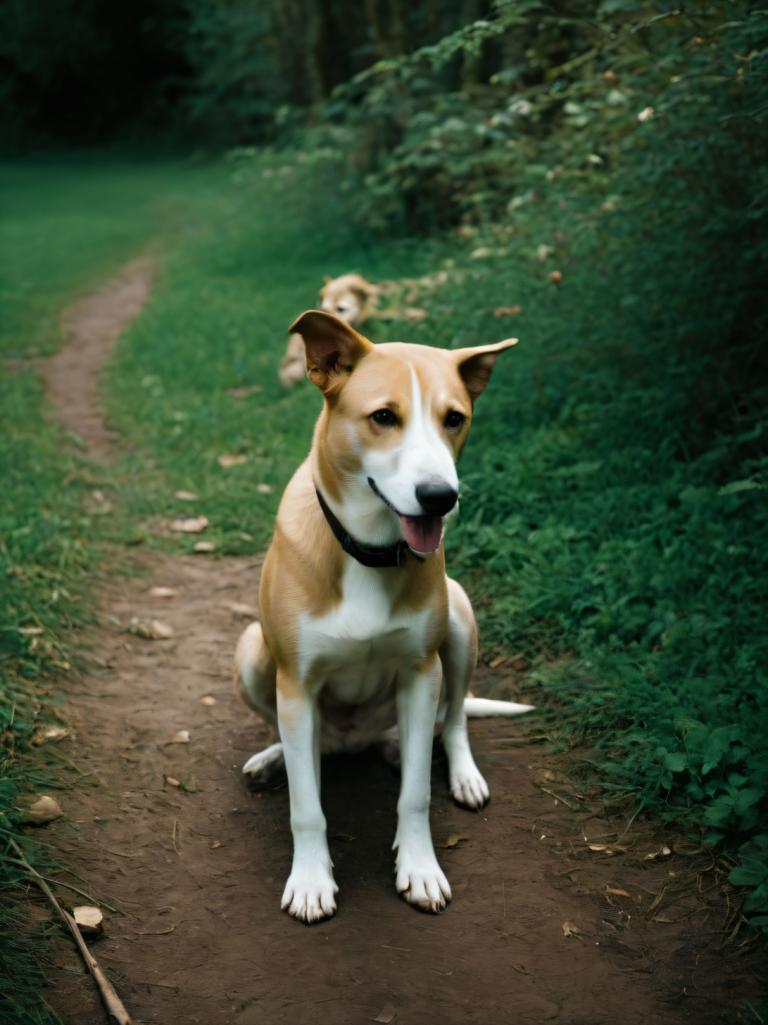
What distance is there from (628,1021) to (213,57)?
111 ft

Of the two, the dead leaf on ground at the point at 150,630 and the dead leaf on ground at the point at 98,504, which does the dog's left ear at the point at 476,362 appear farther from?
the dead leaf on ground at the point at 98,504

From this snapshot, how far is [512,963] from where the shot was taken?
2586 millimetres

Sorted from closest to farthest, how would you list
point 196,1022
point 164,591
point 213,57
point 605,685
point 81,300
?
1. point 196,1022
2. point 605,685
3. point 164,591
4. point 81,300
5. point 213,57

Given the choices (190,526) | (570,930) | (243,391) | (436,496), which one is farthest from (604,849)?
(243,391)

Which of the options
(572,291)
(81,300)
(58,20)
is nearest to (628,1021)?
(572,291)

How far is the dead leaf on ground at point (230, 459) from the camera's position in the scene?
21.0 ft

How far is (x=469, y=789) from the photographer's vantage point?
3.28 metres

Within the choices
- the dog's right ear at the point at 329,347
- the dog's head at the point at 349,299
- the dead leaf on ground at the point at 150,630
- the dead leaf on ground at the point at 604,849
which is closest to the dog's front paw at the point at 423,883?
the dead leaf on ground at the point at 604,849

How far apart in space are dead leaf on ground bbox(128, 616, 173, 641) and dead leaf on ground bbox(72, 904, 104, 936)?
1.78 meters

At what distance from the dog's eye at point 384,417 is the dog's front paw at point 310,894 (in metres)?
1.39

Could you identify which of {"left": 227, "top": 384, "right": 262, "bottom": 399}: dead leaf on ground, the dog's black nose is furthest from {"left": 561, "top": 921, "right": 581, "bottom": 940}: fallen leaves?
{"left": 227, "top": 384, "right": 262, "bottom": 399}: dead leaf on ground

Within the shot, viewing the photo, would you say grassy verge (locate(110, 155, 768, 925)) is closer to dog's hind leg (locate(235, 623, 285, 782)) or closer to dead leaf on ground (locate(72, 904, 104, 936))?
dog's hind leg (locate(235, 623, 285, 782))

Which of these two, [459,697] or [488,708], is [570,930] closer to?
[459,697]

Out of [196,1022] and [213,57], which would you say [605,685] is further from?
[213,57]
